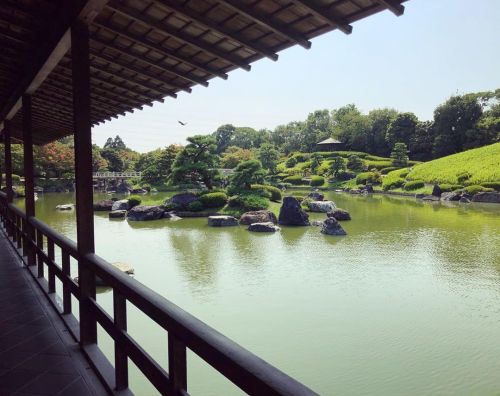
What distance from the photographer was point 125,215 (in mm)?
18750

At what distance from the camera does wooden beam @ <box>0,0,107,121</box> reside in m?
2.37

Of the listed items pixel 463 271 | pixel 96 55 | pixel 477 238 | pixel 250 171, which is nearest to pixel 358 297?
pixel 463 271

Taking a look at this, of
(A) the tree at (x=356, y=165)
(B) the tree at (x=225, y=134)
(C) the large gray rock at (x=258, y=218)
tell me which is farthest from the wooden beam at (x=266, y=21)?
(B) the tree at (x=225, y=134)

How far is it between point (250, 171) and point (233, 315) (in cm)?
1417

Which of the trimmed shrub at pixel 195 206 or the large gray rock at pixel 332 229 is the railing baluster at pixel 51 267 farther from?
the trimmed shrub at pixel 195 206

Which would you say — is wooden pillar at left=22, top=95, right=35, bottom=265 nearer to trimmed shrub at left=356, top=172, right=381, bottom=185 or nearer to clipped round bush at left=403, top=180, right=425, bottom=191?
clipped round bush at left=403, top=180, right=425, bottom=191

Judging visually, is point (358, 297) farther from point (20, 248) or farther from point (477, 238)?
point (477, 238)

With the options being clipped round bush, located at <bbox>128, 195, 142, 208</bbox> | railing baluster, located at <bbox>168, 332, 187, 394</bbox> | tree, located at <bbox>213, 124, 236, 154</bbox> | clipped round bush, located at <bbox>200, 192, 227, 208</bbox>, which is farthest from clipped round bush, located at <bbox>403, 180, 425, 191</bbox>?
tree, located at <bbox>213, 124, 236, 154</bbox>

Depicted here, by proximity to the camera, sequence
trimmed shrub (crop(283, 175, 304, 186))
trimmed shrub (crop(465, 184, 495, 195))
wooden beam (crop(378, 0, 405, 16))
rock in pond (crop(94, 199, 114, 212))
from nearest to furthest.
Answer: wooden beam (crop(378, 0, 405, 16)) < rock in pond (crop(94, 199, 114, 212)) < trimmed shrub (crop(465, 184, 495, 195)) < trimmed shrub (crop(283, 175, 304, 186))

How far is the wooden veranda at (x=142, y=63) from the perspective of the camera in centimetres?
157

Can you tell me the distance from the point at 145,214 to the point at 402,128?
35740 mm

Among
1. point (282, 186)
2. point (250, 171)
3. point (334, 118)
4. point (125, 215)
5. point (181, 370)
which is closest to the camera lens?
point (181, 370)

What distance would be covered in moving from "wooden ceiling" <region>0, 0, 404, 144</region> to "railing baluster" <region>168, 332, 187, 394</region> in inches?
64.4

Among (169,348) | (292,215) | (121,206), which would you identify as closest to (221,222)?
(292,215)
